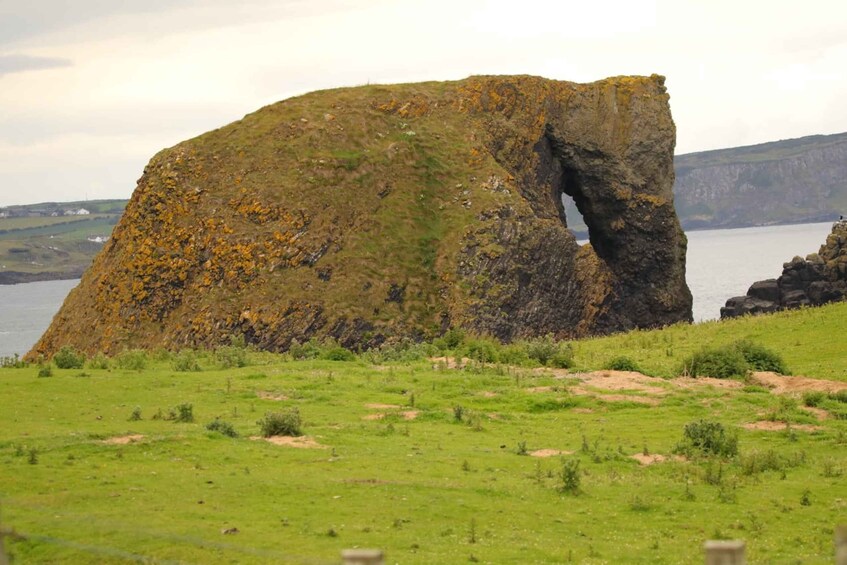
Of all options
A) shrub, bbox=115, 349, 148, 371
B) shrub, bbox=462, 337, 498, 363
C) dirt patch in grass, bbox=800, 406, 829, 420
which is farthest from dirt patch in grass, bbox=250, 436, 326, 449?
shrub, bbox=462, 337, 498, 363

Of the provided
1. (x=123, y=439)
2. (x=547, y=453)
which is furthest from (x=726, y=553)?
(x=123, y=439)

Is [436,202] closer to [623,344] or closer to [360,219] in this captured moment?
[360,219]

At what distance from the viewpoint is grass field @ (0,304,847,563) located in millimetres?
16734

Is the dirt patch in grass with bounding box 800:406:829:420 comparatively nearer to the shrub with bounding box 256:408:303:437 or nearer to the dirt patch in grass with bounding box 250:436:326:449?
the dirt patch in grass with bounding box 250:436:326:449

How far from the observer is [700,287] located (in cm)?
14625

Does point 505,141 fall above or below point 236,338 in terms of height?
above

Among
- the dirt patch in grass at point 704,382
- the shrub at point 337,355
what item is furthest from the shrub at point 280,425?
the shrub at point 337,355

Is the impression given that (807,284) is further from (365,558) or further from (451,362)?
(365,558)

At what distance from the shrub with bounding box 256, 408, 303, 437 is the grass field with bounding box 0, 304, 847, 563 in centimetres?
32

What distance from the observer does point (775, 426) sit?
27375mm

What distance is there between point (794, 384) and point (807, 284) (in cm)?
3564

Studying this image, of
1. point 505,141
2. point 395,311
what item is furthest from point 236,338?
point 505,141

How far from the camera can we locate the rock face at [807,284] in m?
64.7

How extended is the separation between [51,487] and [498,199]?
3894 centimetres
